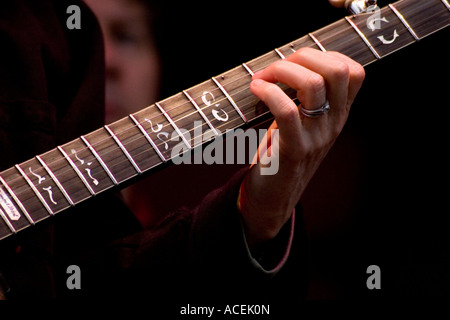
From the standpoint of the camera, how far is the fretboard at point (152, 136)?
633 mm

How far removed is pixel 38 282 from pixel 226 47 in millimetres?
698

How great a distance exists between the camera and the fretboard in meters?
0.63

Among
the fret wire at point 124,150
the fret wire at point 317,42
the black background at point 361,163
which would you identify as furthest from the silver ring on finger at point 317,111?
the black background at point 361,163

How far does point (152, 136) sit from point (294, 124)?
0.63 ft

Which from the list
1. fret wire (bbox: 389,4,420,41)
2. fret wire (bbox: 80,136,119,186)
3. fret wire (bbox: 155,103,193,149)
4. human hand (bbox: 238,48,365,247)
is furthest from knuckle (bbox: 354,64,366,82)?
fret wire (bbox: 80,136,119,186)

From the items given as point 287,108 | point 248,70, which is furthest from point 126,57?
point 287,108

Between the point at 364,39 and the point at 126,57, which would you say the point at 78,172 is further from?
the point at 126,57

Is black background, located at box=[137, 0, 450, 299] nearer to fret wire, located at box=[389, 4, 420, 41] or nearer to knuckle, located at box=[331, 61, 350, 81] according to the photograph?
fret wire, located at box=[389, 4, 420, 41]

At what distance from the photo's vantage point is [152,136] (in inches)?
25.8

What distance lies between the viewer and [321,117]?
25.1 inches

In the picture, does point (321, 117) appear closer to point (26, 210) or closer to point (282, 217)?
point (282, 217)

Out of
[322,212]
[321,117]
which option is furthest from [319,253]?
[321,117]

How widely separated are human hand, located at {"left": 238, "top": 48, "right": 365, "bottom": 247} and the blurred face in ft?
2.52

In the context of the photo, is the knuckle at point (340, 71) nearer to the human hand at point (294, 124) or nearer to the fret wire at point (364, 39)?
the human hand at point (294, 124)
